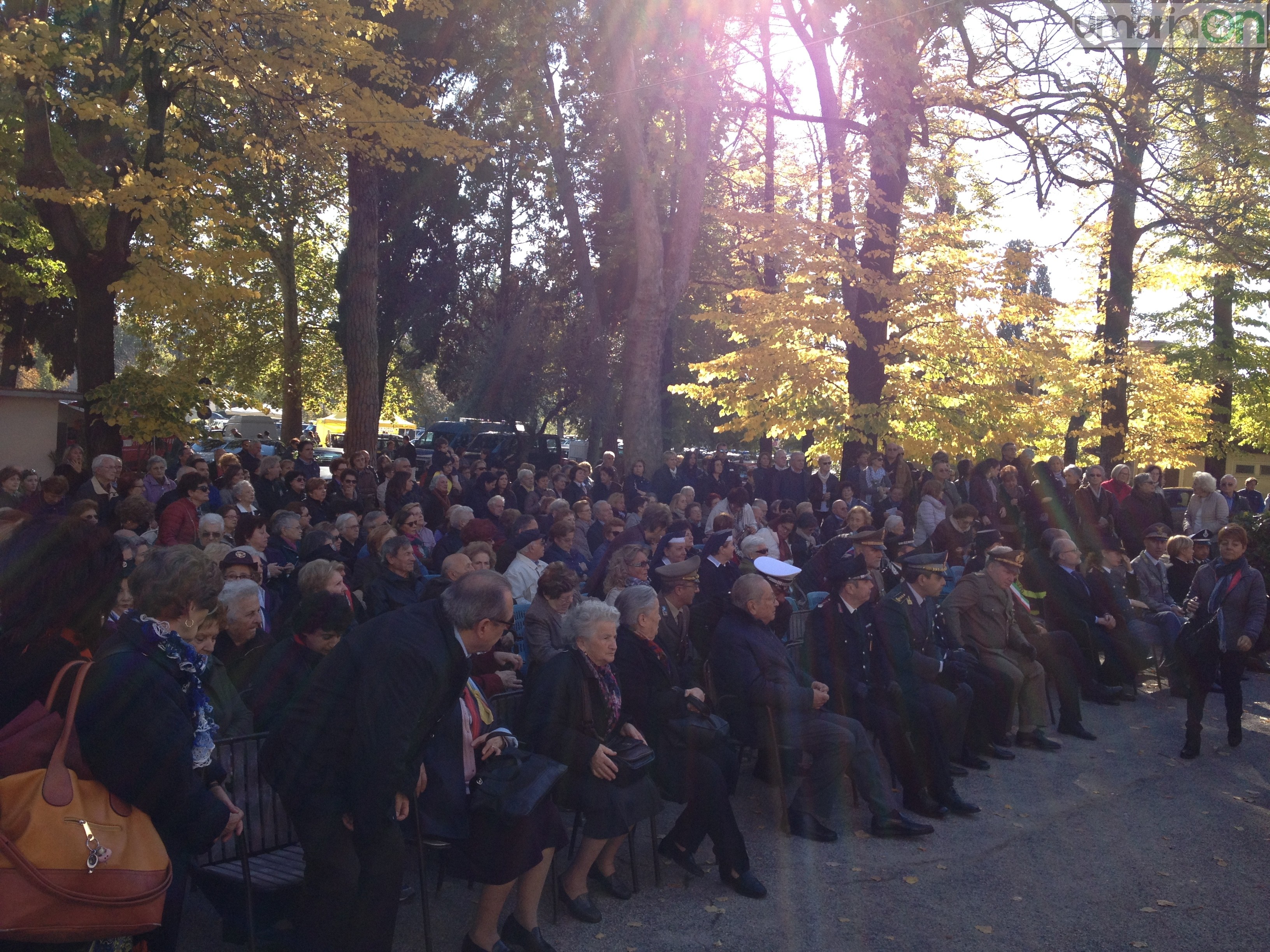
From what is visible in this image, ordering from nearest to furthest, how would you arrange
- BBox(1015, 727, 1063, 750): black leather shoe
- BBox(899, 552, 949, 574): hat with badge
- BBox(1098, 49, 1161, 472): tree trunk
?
BBox(899, 552, 949, 574): hat with badge
BBox(1015, 727, 1063, 750): black leather shoe
BBox(1098, 49, 1161, 472): tree trunk

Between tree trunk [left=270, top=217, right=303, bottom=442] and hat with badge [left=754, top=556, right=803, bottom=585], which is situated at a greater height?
tree trunk [left=270, top=217, right=303, bottom=442]

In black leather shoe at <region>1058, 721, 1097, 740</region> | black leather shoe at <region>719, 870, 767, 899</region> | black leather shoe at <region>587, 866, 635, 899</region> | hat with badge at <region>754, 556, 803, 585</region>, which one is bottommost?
black leather shoe at <region>587, 866, 635, 899</region>

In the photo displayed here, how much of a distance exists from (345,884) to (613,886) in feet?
6.72

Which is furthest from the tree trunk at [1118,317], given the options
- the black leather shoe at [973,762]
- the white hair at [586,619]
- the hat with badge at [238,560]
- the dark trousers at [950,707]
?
the hat with badge at [238,560]

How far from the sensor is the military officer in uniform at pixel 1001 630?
7.91 meters

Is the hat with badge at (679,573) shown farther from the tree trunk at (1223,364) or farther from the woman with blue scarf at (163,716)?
the tree trunk at (1223,364)

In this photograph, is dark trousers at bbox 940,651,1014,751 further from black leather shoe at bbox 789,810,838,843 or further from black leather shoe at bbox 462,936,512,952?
black leather shoe at bbox 462,936,512,952

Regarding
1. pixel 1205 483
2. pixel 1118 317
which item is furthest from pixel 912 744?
pixel 1118 317

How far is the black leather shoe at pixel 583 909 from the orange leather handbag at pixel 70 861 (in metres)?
2.48

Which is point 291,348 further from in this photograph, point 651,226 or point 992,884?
point 992,884

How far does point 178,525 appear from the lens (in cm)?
832

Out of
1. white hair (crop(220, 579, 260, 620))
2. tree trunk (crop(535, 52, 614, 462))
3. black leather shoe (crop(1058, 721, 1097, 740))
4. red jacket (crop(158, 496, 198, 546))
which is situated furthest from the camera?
tree trunk (crop(535, 52, 614, 462))

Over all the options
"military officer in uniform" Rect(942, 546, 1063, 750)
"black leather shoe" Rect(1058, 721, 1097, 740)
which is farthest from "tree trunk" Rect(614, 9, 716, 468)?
"black leather shoe" Rect(1058, 721, 1097, 740)

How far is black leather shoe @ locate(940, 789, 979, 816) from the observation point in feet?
21.4
